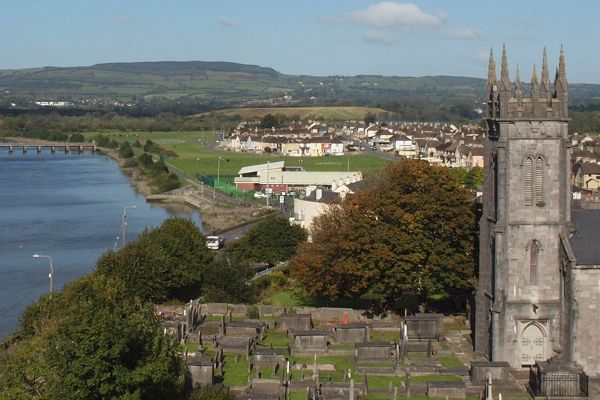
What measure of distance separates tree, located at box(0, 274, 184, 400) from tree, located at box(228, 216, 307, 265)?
25943 mm

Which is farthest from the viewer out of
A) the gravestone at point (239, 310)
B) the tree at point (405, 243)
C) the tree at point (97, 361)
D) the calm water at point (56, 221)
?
the calm water at point (56, 221)

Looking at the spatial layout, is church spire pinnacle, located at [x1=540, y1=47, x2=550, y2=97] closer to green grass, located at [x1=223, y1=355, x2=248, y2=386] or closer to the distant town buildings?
green grass, located at [x1=223, y1=355, x2=248, y2=386]

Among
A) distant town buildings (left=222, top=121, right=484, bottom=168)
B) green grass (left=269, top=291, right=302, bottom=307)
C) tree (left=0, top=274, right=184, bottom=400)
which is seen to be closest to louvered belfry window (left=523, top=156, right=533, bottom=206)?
tree (left=0, top=274, right=184, bottom=400)

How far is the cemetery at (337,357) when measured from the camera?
25906 mm

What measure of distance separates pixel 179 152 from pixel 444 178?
11410 cm

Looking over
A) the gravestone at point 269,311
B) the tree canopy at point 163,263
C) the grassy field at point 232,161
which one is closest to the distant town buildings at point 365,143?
the grassy field at point 232,161

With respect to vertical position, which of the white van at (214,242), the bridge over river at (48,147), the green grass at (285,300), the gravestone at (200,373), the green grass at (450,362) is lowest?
the bridge over river at (48,147)

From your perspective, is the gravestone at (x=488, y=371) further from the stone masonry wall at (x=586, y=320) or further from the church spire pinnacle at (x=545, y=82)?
the church spire pinnacle at (x=545, y=82)

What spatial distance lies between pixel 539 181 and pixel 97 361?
1289 cm

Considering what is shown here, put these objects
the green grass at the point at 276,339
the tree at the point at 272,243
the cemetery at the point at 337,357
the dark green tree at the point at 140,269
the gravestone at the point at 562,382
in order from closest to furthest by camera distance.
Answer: the gravestone at the point at 562,382 → the cemetery at the point at 337,357 → the green grass at the point at 276,339 → the dark green tree at the point at 140,269 → the tree at the point at 272,243

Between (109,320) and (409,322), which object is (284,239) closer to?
(409,322)

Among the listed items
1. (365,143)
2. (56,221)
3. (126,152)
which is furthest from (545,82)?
(365,143)

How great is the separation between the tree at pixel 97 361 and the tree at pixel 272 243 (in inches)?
1021

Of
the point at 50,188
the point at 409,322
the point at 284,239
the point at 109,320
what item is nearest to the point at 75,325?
the point at 109,320
